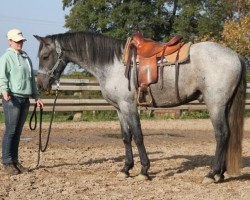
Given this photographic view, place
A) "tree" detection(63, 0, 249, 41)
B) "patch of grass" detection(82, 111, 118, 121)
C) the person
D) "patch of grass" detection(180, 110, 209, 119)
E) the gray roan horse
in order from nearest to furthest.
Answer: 1. the gray roan horse
2. the person
3. "patch of grass" detection(82, 111, 118, 121)
4. "patch of grass" detection(180, 110, 209, 119)
5. "tree" detection(63, 0, 249, 41)

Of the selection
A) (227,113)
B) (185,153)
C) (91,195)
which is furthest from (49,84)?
(185,153)

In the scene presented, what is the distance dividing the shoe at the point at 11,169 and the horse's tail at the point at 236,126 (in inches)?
112

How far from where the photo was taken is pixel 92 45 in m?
6.48

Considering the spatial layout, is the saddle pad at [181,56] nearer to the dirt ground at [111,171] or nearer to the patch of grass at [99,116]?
the dirt ground at [111,171]

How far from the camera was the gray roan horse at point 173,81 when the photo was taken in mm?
5824

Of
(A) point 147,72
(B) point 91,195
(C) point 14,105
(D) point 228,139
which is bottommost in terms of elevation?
(B) point 91,195

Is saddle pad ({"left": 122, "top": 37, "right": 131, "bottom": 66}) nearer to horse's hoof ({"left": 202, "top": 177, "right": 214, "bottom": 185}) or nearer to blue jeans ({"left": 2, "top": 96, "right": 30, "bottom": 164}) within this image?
blue jeans ({"left": 2, "top": 96, "right": 30, "bottom": 164})

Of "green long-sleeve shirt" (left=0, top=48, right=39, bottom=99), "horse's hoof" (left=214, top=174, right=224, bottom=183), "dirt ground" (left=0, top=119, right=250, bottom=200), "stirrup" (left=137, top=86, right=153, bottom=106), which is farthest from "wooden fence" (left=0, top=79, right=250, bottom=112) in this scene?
"horse's hoof" (left=214, top=174, right=224, bottom=183)

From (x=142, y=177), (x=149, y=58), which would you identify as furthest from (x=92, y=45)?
(x=142, y=177)

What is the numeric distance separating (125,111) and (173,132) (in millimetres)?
6528

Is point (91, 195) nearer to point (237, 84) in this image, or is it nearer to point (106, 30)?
point (237, 84)

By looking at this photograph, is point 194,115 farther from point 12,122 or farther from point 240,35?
point 12,122

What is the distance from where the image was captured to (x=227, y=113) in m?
5.92

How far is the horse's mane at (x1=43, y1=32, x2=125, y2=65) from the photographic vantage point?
6395 millimetres
